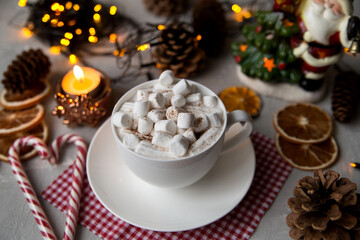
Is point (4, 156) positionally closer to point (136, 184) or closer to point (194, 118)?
point (136, 184)

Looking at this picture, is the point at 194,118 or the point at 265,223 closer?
the point at 194,118

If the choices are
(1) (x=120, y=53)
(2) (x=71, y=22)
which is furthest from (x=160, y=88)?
(2) (x=71, y=22)

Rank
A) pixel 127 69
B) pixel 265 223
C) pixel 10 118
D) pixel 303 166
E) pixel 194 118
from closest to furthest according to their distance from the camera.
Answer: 1. pixel 194 118
2. pixel 265 223
3. pixel 303 166
4. pixel 10 118
5. pixel 127 69

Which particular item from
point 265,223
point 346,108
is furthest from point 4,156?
point 346,108

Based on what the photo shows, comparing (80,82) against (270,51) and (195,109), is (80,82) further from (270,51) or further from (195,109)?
(270,51)

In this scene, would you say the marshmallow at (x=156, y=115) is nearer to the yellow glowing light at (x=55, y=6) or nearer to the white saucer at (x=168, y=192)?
the white saucer at (x=168, y=192)

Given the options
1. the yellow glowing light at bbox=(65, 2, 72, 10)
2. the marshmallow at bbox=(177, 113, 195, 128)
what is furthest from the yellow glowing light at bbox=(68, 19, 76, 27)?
the marshmallow at bbox=(177, 113, 195, 128)

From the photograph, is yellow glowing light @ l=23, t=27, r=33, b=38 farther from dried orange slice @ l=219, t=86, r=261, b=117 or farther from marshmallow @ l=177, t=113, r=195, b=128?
marshmallow @ l=177, t=113, r=195, b=128
